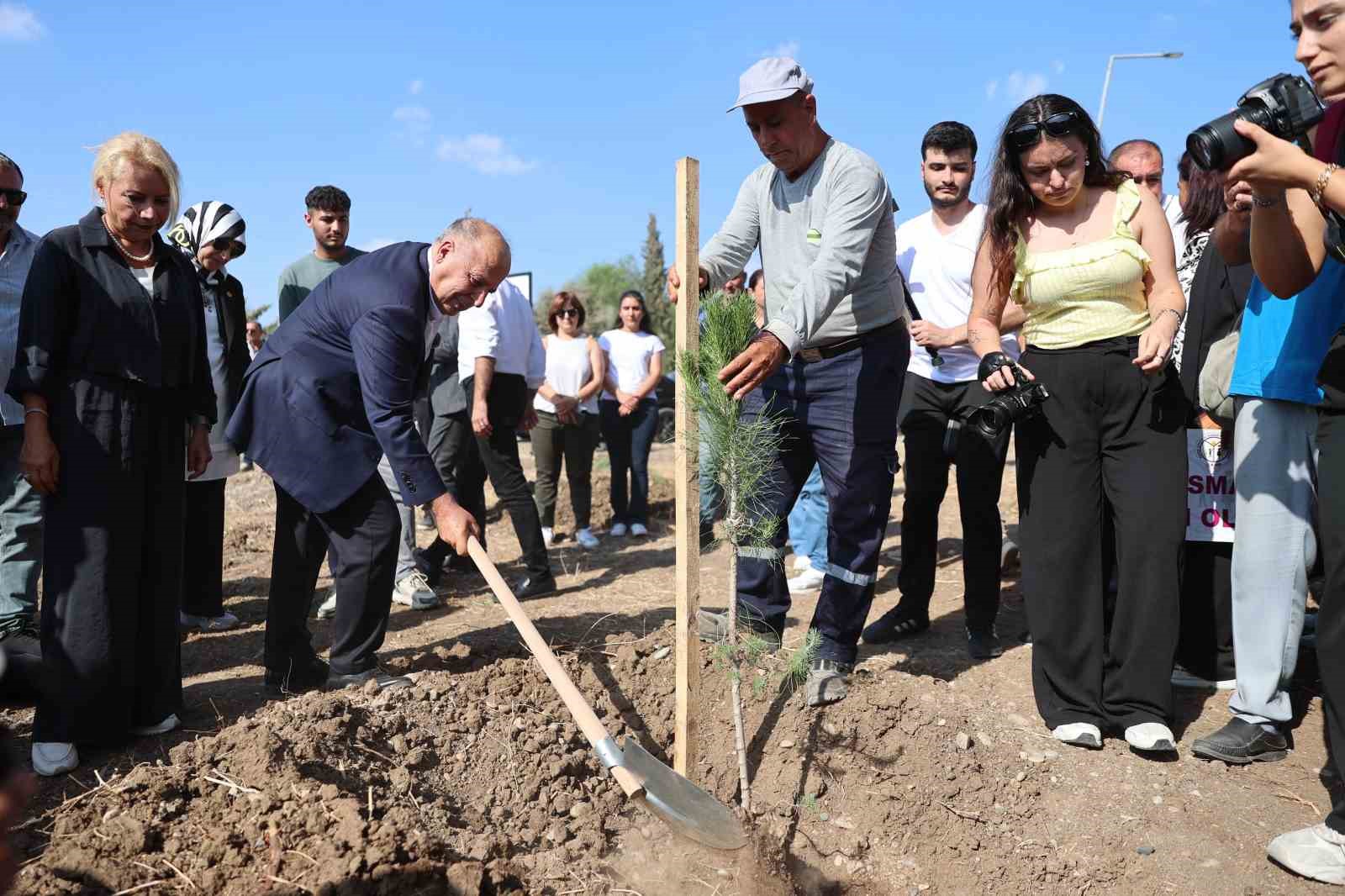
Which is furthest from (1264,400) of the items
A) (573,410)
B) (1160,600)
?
(573,410)

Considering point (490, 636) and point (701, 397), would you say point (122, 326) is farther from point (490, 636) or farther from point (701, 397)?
point (490, 636)

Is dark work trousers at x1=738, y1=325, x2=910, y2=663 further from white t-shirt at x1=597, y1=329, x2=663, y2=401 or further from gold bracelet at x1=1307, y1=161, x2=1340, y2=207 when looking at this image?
white t-shirt at x1=597, y1=329, x2=663, y2=401

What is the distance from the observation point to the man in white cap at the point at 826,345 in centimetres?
327

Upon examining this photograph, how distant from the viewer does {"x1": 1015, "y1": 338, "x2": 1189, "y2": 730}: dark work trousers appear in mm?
3355

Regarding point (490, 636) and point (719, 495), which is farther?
point (490, 636)

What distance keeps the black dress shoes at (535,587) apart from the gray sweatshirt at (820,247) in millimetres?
2657

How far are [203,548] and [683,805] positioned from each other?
3369 millimetres

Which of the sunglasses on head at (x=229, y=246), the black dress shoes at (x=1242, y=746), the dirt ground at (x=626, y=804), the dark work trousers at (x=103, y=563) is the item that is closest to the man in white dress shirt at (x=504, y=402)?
the sunglasses on head at (x=229, y=246)

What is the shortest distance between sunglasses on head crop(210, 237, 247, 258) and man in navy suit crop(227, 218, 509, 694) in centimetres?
140

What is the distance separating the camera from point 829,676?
3.51 meters

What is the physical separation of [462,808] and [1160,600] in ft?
8.00

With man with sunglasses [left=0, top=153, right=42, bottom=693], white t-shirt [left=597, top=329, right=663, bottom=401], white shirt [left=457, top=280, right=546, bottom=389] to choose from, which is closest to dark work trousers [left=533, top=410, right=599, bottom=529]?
white t-shirt [left=597, top=329, right=663, bottom=401]

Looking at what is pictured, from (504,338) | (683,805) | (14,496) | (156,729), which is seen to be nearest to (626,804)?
(683,805)

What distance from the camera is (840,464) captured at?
11.5 feet
